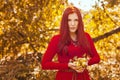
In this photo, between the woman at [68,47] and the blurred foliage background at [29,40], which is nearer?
the woman at [68,47]

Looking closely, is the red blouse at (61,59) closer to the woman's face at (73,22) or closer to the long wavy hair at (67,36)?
the long wavy hair at (67,36)

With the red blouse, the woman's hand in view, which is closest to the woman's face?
the red blouse

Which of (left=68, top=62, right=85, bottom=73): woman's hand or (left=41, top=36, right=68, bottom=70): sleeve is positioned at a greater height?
(left=41, top=36, right=68, bottom=70): sleeve

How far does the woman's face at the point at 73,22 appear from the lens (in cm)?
337

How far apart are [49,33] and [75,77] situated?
3982mm

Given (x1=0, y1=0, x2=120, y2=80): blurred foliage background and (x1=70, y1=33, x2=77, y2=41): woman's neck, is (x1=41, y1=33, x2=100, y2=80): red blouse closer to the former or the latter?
(x1=70, y1=33, x2=77, y2=41): woman's neck

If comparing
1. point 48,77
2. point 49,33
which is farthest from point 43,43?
point 48,77

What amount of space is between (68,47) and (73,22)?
0.86 feet

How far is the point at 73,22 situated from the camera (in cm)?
336

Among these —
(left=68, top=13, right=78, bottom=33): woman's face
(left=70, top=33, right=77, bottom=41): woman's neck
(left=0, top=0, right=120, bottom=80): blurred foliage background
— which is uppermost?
(left=68, top=13, right=78, bottom=33): woman's face

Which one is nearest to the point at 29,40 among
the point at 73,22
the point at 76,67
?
the point at 73,22

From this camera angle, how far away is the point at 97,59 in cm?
348

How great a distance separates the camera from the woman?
3352 mm

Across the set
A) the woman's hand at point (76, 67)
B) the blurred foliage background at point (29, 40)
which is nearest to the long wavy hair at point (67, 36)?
the woman's hand at point (76, 67)
